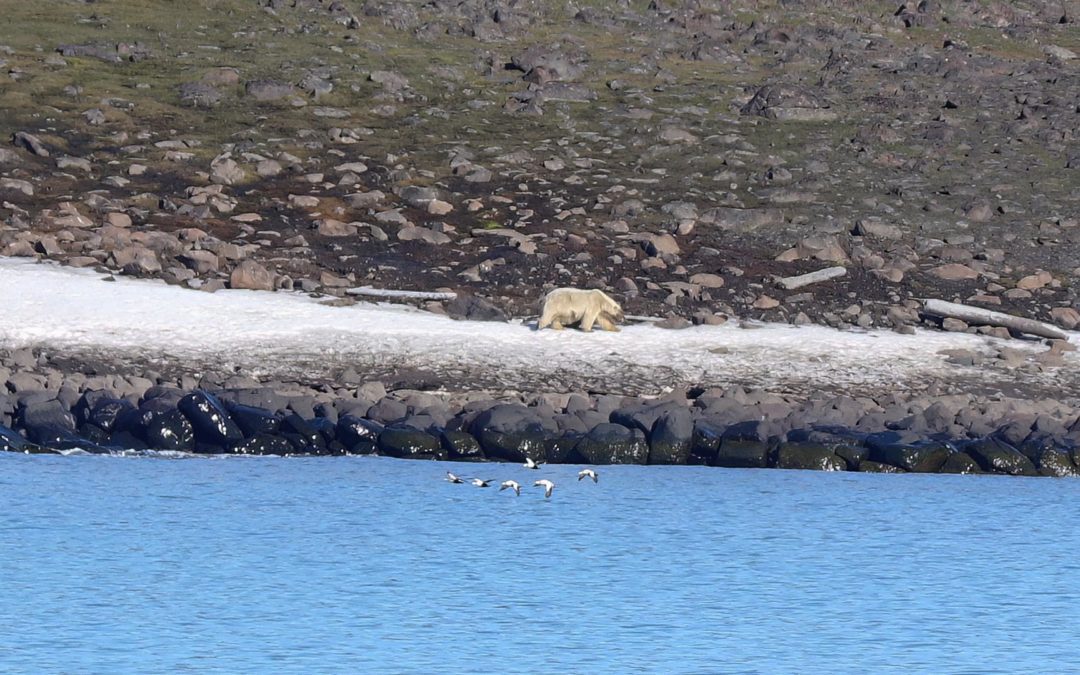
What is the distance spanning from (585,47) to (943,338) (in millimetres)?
17779

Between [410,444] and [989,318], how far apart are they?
Answer: 27.4 feet

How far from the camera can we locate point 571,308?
2053 centimetres

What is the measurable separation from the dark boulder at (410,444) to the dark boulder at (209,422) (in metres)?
1.43

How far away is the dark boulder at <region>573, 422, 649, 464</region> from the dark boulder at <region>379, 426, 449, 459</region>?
137 centimetres

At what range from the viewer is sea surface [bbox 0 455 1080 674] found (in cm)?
1088

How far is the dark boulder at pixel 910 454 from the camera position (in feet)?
55.0

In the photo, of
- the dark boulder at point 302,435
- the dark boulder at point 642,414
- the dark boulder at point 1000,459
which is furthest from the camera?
the dark boulder at point 642,414

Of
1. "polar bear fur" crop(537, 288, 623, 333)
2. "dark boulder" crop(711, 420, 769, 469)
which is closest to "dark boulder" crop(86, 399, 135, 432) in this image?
"polar bear fur" crop(537, 288, 623, 333)

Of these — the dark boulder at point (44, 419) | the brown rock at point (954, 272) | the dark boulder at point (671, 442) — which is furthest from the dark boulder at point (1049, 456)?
the dark boulder at point (44, 419)

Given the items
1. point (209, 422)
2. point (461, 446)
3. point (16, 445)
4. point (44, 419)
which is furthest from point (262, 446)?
point (16, 445)

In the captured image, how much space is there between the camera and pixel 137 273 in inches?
874

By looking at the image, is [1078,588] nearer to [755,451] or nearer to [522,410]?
[755,451]

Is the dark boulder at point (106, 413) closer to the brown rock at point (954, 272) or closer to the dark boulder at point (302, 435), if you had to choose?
the dark boulder at point (302, 435)

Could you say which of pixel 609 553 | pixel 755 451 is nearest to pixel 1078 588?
pixel 609 553
